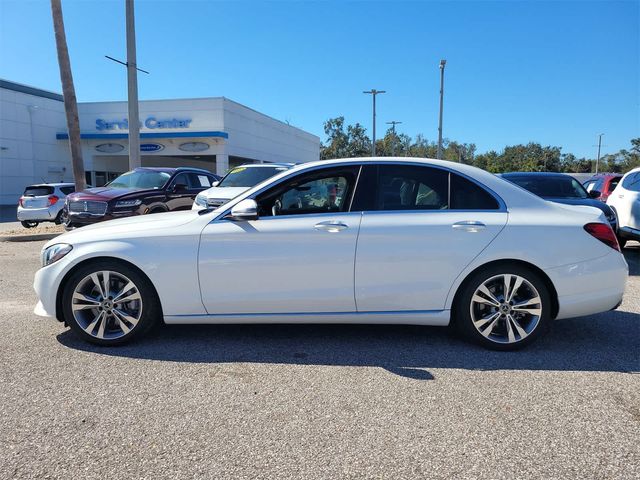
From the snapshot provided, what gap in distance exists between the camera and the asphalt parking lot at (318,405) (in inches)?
92.7

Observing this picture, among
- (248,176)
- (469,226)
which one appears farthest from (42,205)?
(469,226)

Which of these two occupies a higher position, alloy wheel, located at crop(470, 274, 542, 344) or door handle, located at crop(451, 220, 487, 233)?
door handle, located at crop(451, 220, 487, 233)

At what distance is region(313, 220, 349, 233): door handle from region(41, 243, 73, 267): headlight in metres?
2.17

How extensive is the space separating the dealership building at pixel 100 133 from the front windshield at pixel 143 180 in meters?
18.0

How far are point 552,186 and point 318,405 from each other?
7389 mm

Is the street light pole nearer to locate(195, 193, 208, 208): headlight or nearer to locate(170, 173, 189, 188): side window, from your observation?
locate(170, 173, 189, 188): side window

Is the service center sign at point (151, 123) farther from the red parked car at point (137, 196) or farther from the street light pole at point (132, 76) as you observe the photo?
the red parked car at point (137, 196)

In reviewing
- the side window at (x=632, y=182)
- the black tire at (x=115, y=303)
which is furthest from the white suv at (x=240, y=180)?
the side window at (x=632, y=182)

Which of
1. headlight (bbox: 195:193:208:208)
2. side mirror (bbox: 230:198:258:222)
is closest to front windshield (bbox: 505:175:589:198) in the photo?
headlight (bbox: 195:193:208:208)

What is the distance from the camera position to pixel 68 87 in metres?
14.0

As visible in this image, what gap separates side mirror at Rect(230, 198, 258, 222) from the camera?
12.2 feet

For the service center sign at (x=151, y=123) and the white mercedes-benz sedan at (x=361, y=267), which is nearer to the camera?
the white mercedes-benz sedan at (x=361, y=267)

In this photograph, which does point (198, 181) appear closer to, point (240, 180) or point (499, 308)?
point (240, 180)

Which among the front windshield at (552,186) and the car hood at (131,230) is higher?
the front windshield at (552,186)
